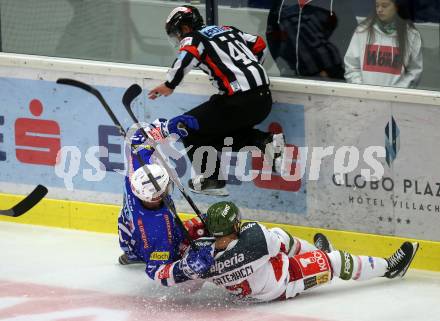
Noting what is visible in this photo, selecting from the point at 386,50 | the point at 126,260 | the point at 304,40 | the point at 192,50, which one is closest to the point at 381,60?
the point at 386,50

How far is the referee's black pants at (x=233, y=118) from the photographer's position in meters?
6.23

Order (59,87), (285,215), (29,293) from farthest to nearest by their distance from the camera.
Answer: (59,87) < (285,215) < (29,293)

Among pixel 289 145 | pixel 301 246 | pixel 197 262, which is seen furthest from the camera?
pixel 289 145

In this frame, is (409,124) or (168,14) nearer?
(409,124)

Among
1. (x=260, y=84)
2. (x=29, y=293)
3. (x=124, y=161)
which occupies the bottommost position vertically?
(x=29, y=293)

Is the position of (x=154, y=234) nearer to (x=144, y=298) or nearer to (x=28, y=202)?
(x=144, y=298)

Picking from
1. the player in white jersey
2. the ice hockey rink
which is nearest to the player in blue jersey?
the player in white jersey

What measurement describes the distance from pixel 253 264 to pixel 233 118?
103 cm

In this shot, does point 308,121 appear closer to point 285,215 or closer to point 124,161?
point 285,215

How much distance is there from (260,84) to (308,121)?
332 mm

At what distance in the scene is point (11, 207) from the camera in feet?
23.3

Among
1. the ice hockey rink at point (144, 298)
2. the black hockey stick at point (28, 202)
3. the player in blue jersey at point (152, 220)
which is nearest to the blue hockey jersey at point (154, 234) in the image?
the player in blue jersey at point (152, 220)

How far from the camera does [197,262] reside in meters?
5.50

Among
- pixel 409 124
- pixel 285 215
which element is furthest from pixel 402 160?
pixel 285 215
